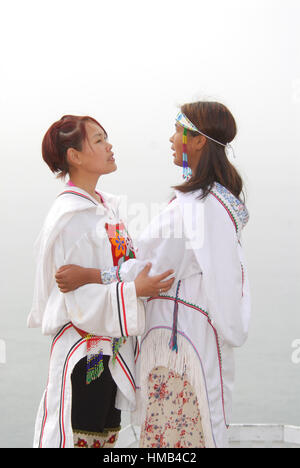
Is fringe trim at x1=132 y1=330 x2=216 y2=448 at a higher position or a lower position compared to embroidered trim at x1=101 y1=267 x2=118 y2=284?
lower

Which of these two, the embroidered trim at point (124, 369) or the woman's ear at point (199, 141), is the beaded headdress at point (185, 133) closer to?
the woman's ear at point (199, 141)

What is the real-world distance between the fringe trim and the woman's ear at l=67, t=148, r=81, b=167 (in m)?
0.54

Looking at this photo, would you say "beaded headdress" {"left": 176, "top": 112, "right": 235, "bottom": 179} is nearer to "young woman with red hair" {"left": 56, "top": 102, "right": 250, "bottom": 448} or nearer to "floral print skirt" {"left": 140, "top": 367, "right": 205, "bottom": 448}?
"young woman with red hair" {"left": 56, "top": 102, "right": 250, "bottom": 448}

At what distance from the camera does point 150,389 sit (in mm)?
1718

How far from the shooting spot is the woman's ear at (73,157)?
1.84m

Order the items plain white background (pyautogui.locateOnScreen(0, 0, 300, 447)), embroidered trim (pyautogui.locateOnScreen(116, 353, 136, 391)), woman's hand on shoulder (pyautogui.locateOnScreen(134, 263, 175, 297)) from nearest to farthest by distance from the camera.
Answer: woman's hand on shoulder (pyautogui.locateOnScreen(134, 263, 175, 297)) → embroidered trim (pyautogui.locateOnScreen(116, 353, 136, 391)) → plain white background (pyautogui.locateOnScreen(0, 0, 300, 447))

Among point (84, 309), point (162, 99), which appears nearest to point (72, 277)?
point (84, 309)

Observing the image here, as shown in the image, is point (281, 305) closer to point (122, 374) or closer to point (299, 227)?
point (299, 227)

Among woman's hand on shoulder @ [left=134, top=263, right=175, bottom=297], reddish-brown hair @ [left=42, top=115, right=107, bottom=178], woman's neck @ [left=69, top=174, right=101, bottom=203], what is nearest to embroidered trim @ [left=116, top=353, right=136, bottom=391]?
woman's hand on shoulder @ [left=134, top=263, right=175, bottom=297]

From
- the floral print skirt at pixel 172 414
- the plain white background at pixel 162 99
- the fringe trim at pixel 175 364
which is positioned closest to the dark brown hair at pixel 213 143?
the fringe trim at pixel 175 364

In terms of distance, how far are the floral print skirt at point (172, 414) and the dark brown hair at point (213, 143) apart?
1.75ft

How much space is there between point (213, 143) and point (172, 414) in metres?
0.75

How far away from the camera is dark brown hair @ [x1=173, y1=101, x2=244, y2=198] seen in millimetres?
1760
